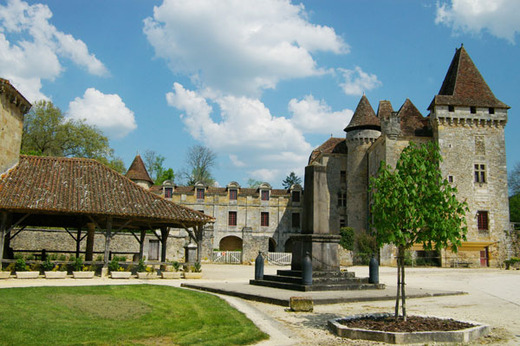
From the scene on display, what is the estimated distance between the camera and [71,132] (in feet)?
128

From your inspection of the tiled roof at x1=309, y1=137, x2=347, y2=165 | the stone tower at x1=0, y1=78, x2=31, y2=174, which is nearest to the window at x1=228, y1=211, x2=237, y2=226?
the tiled roof at x1=309, y1=137, x2=347, y2=165

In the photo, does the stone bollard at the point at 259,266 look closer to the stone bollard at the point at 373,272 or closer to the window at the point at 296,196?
the stone bollard at the point at 373,272

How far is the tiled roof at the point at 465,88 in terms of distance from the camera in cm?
3153

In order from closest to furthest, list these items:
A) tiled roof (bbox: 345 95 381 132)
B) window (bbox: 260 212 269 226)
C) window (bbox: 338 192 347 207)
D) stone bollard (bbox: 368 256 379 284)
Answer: stone bollard (bbox: 368 256 379 284), tiled roof (bbox: 345 95 381 132), window (bbox: 338 192 347 207), window (bbox: 260 212 269 226)

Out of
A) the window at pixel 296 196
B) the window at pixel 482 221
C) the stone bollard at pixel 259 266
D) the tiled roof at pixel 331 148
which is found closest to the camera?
the stone bollard at pixel 259 266

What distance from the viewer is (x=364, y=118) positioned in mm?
37344

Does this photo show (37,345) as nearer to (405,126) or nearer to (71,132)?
(405,126)

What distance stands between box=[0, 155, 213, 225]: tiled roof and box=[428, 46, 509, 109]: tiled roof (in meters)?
22.8

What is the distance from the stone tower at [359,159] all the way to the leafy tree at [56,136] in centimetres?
2355

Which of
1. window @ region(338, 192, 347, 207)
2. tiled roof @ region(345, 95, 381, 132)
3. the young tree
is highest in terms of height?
tiled roof @ region(345, 95, 381, 132)

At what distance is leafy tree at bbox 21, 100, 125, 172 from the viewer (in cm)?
3719

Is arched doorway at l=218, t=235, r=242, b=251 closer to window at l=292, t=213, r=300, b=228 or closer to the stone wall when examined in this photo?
window at l=292, t=213, r=300, b=228

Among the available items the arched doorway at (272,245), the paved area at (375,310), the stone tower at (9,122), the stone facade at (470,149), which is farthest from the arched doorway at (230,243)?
the paved area at (375,310)

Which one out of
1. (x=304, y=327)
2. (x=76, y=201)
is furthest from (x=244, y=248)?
(x=304, y=327)
